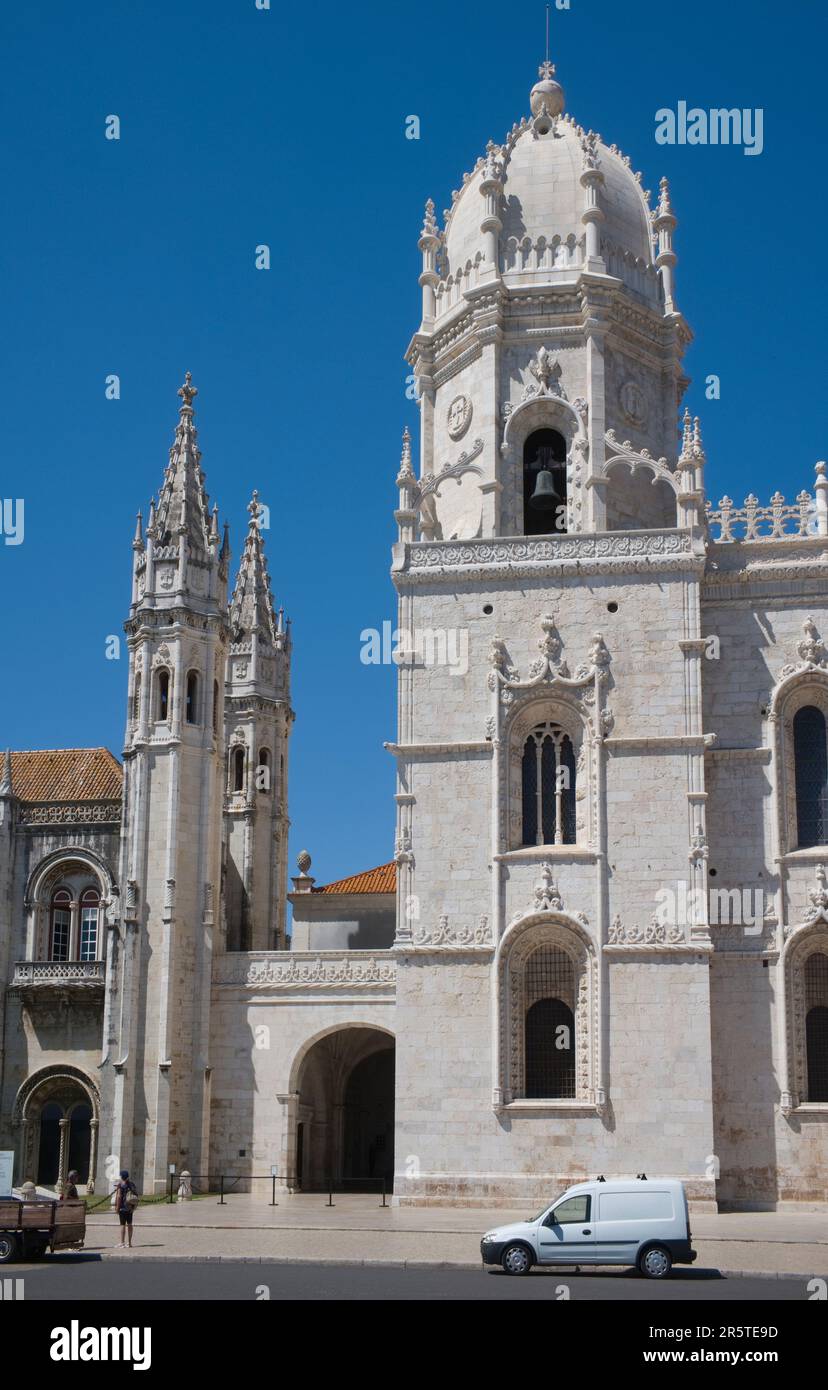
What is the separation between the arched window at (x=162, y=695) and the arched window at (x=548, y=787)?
1146cm

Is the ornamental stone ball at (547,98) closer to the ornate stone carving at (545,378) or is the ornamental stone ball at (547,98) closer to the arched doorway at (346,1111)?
the ornate stone carving at (545,378)

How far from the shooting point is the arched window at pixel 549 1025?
3656cm

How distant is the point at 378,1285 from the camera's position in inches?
850

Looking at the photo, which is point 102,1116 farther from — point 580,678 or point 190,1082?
point 580,678

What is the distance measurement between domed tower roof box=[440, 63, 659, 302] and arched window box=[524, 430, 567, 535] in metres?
4.15

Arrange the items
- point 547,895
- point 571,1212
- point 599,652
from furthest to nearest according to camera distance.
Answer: point 599,652 → point 547,895 → point 571,1212

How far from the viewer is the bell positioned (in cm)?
3988

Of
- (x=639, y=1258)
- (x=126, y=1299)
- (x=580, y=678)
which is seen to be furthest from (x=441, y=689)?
(x=126, y=1299)

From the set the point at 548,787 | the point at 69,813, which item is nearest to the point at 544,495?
the point at 548,787

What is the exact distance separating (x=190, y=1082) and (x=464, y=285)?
21499 mm

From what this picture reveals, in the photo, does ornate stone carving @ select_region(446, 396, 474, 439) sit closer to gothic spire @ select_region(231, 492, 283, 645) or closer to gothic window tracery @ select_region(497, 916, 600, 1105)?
gothic window tracery @ select_region(497, 916, 600, 1105)

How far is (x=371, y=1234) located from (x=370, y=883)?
22403mm

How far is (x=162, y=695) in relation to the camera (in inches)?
1778

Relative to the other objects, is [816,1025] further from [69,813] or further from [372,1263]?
[69,813]
